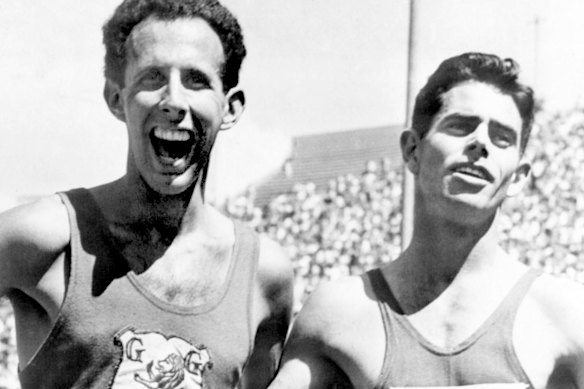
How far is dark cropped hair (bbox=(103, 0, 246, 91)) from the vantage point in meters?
3.17

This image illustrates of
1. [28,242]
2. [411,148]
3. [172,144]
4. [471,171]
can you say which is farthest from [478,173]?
[28,242]

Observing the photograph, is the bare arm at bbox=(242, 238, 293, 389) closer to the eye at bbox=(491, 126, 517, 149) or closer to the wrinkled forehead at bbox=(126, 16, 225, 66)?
the wrinkled forehead at bbox=(126, 16, 225, 66)

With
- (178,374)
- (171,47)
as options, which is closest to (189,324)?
(178,374)

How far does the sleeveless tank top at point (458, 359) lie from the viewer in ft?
9.59

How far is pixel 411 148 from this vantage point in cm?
324

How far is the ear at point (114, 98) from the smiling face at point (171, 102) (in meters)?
0.01

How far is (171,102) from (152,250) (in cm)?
46

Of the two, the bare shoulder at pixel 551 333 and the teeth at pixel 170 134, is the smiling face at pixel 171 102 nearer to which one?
the teeth at pixel 170 134

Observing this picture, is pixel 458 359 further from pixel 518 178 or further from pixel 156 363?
pixel 156 363

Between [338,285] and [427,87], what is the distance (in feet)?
2.18

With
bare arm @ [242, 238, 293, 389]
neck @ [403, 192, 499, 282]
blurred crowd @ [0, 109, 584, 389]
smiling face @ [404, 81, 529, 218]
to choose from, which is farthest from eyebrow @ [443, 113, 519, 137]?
blurred crowd @ [0, 109, 584, 389]

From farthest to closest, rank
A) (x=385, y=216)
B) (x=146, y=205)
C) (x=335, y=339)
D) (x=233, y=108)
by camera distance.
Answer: (x=385, y=216)
(x=233, y=108)
(x=146, y=205)
(x=335, y=339)

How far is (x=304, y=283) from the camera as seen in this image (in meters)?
6.98

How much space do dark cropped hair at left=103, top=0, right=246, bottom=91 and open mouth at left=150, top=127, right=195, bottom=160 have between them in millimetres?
224
